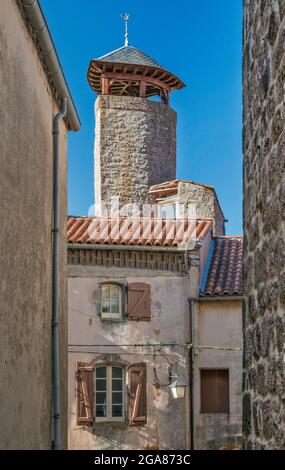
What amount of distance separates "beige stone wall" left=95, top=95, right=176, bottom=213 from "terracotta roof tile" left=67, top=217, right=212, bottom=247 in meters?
10.4

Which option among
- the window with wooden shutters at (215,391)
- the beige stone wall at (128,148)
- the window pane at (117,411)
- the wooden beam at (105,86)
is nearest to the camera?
the window pane at (117,411)

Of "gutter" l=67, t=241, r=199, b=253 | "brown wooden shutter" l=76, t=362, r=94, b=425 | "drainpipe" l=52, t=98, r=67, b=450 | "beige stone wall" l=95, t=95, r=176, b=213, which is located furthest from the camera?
"beige stone wall" l=95, t=95, r=176, b=213

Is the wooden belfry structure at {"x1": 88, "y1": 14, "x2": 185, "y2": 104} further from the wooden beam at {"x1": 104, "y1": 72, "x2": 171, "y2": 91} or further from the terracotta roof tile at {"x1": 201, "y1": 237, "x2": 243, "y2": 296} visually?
the terracotta roof tile at {"x1": 201, "y1": 237, "x2": 243, "y2": 296}

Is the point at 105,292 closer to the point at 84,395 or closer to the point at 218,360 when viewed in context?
the point at 84,395

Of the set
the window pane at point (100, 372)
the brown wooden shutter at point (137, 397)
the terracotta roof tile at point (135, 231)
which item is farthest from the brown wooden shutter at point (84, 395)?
the terracotta roof tile at point (135, 231)

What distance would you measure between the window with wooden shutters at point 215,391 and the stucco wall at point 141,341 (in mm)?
539

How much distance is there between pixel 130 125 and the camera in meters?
33.5

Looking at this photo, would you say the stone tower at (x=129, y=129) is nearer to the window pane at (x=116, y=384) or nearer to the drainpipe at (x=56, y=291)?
the window pane at (x=116, y=384)

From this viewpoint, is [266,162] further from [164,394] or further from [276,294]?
[164,394]

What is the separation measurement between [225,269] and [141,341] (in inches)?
127

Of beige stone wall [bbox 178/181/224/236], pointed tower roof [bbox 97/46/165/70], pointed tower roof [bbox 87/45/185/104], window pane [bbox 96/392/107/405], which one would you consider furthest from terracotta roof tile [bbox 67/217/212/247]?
pointed tower roof [bbox 97/46/165/70]

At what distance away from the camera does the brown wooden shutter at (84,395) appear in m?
19.8

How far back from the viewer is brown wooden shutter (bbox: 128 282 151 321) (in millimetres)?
20391
